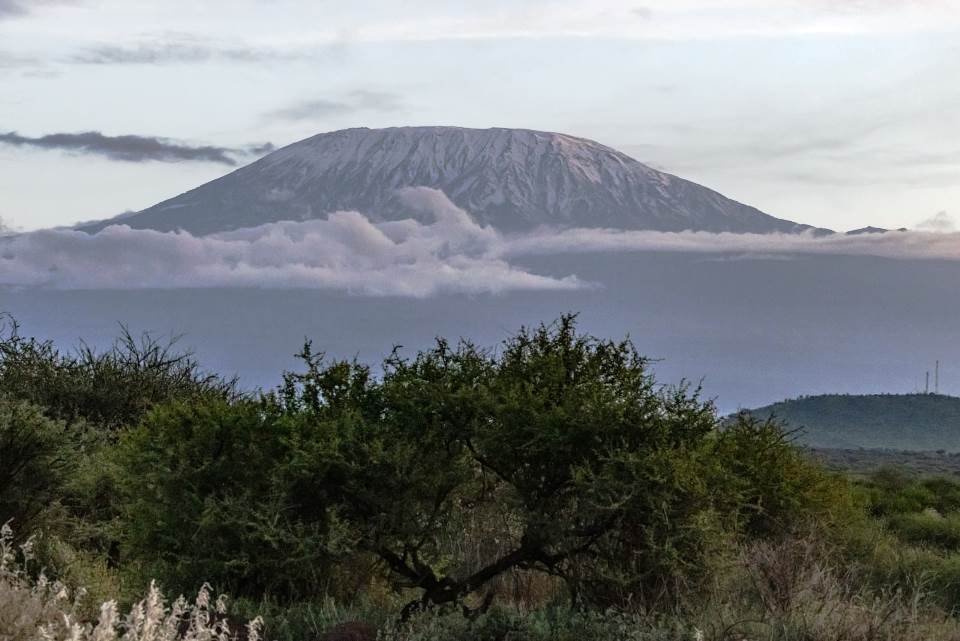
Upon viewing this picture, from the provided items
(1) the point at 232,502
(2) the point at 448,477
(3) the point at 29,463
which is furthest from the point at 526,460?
(3) the point at 29,463

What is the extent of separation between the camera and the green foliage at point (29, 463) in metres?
13.6

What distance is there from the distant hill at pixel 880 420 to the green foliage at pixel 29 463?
344 feet

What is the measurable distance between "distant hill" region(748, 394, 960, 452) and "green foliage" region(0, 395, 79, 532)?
10489 centimetres

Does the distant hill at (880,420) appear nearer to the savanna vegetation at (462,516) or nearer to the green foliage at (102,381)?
the green foliage at (102,381)

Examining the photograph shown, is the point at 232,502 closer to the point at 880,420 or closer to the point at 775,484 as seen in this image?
the point at 775,484

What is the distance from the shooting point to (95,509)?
1530 cm

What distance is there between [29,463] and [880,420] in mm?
120057

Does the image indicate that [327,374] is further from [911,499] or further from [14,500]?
[911,499]

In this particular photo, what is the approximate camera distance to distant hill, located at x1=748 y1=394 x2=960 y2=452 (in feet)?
384

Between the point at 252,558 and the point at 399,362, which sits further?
the point at 399,362

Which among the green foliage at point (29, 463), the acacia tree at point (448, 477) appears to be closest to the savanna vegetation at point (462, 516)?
the acacia tree at point (448, 477)

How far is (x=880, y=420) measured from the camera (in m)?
124

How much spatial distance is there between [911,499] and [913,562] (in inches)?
406

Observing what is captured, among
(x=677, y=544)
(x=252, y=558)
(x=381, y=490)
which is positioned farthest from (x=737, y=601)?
(x=252, y=558)
